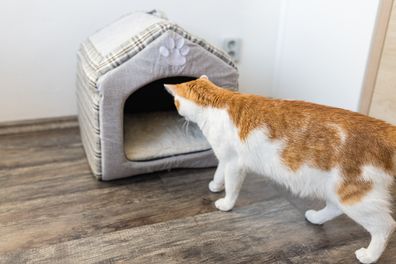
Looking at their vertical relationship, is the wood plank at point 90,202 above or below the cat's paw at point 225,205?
below

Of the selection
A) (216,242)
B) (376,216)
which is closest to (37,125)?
(216,242)

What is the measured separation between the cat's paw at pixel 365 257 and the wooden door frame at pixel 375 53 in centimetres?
75

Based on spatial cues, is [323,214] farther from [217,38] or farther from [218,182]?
[217,38]

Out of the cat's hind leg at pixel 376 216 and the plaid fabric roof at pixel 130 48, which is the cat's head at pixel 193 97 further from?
the cat's hind leg at pixel 376 216

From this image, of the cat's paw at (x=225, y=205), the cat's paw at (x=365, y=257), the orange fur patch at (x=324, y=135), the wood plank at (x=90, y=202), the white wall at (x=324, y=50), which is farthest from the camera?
the white wall at (x=324, y=50)

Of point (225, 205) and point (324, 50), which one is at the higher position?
point (324, 50)

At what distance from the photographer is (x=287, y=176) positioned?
1.06 metres

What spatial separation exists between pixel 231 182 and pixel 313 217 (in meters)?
0.30

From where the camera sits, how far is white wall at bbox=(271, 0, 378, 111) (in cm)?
158

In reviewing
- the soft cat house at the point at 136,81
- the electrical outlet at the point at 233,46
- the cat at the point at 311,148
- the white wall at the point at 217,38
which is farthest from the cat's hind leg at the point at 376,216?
the electrical outlet at the point at 233,46

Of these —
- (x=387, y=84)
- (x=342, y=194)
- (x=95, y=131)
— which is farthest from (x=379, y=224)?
(x=95, y=131)

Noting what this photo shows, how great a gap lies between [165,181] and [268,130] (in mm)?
554

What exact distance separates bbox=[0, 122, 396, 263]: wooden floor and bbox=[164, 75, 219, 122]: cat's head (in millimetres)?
348

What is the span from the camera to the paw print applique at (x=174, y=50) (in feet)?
4.25
